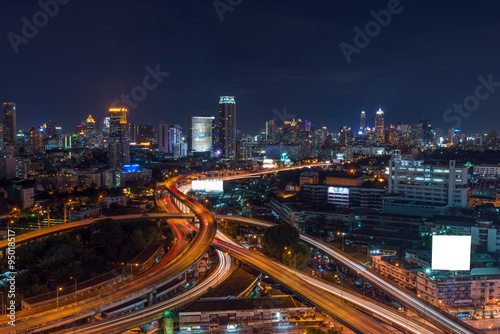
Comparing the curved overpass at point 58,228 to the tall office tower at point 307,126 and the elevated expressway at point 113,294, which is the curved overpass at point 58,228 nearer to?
the elevated expressway at point 113,294

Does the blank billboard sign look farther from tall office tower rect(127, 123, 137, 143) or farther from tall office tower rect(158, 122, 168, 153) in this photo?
tall office tower rect(127, 123, 137, 143)

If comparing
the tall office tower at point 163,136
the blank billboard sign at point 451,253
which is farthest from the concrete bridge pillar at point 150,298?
the tall office tower at point 163,136

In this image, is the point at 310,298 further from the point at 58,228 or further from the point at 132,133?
the point at 132,133

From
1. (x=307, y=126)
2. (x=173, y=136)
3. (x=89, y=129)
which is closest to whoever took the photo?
(x=173, y=136)

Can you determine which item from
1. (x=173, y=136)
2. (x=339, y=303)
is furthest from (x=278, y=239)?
(x=173, y=136)

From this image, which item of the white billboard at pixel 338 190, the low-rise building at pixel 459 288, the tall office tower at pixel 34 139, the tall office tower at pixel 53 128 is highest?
the tall office tower at pixel 53 128

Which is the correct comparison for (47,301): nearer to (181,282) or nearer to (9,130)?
(181,282)

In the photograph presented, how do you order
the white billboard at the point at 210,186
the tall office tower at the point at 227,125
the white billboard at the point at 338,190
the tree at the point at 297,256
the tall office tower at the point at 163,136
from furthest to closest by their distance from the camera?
the tall office tower at the point at 163,136, the tall office tower at the point at 227,125, the white billboard at the point at 210,186, the white billboard at the point at 338,190, the tree at the point at 297,256
